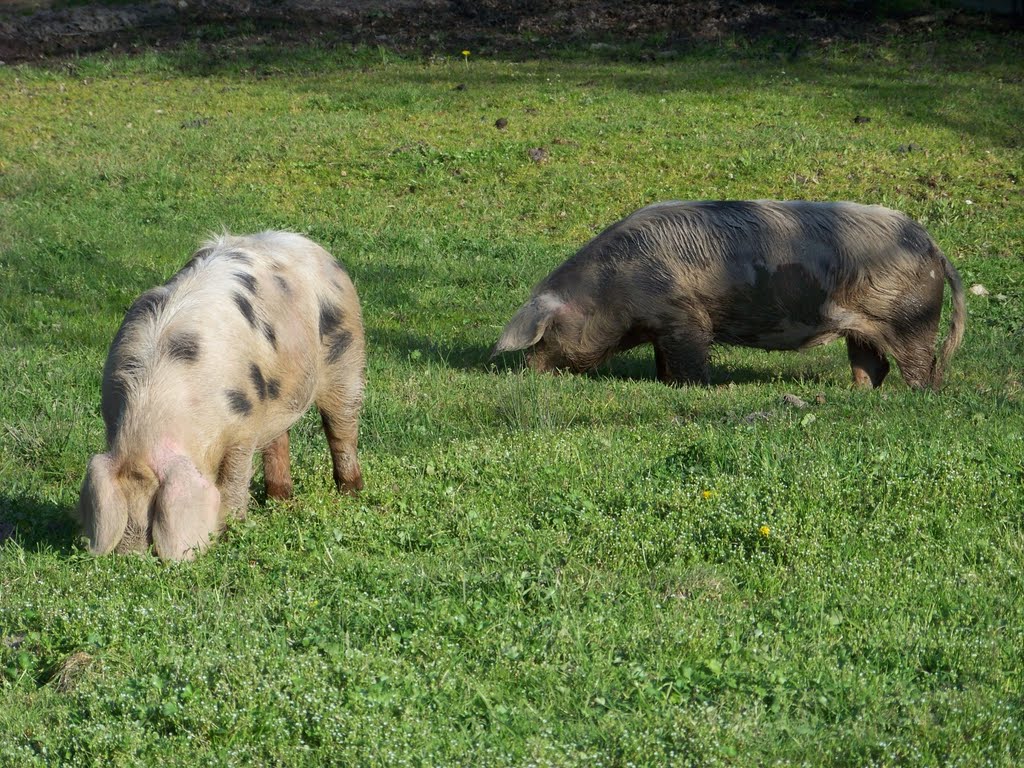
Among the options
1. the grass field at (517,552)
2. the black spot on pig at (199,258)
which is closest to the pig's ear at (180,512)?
the grass field at (517,552)

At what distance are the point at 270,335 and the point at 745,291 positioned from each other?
15.6 feet

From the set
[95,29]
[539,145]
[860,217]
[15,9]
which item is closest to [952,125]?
[539,145]

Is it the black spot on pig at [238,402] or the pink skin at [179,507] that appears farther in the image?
the black spot on pig at [238,402]

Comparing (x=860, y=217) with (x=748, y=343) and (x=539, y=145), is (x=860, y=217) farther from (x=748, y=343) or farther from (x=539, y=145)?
(x=539, y=145)

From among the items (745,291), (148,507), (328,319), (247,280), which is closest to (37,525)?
(148,507)

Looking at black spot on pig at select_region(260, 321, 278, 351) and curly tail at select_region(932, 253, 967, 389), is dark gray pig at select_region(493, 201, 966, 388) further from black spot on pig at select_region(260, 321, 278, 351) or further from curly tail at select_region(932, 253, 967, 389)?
black spot on pig at select_region(260, 321, 278, 351)

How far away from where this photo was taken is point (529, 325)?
33.4 feet

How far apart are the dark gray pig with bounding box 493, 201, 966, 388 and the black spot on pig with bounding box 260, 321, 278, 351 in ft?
12.9

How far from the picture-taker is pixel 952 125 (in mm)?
17703

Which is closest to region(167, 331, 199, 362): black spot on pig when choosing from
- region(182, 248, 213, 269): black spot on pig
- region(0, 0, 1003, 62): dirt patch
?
region(182, 248, 213, 269): black spot on pig

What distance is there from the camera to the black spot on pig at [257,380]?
20.3 feet

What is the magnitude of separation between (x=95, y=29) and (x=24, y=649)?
21.2 metres

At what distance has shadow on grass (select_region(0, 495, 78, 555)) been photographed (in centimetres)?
640

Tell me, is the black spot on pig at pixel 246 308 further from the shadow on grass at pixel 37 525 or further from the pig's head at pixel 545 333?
the pig's head at pixel 545 333
